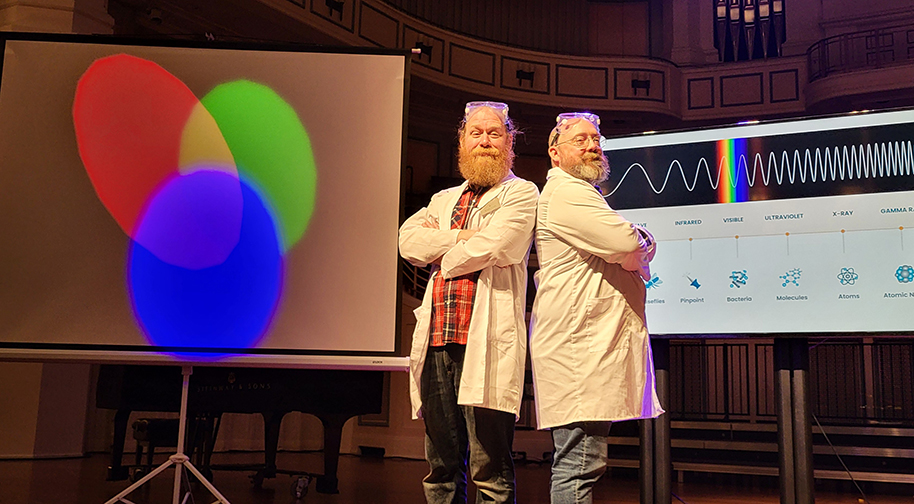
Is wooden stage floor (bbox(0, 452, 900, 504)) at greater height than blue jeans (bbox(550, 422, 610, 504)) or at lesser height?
lesser

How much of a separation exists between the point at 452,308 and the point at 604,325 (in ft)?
1.51

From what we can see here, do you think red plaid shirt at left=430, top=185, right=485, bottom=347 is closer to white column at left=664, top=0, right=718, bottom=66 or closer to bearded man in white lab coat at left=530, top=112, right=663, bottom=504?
bearded man in white lab coat at left=530, top=112, right=663, bottom=504

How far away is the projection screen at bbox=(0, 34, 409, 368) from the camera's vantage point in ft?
9.33

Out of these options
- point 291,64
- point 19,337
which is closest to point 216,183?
point 291,64

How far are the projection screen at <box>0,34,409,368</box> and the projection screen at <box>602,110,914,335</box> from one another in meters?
1.17

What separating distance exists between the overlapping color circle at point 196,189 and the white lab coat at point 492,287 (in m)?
0.71

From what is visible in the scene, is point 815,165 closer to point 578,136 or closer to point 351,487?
point 578,136

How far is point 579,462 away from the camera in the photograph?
2131mm

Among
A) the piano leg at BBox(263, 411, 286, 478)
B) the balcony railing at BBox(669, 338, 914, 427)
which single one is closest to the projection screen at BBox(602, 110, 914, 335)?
the piano leg at BBox(263, 411, 286, 478)

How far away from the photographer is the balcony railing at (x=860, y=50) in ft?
31.3

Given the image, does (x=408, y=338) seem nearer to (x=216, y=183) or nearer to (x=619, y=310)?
(x=216, y=183)

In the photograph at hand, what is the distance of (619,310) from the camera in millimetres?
2262

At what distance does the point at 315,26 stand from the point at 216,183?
548cm

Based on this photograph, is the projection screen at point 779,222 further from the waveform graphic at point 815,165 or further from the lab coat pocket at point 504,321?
the lab coat pocket at point 504,321
